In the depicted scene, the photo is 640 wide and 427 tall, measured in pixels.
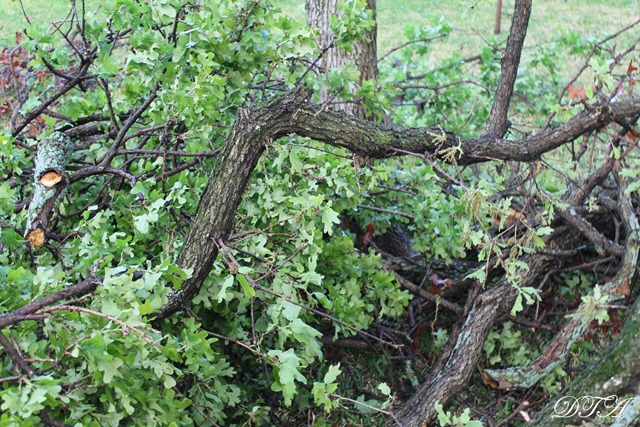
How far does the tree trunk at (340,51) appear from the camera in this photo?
4.72m

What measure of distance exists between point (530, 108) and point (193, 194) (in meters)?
4.47

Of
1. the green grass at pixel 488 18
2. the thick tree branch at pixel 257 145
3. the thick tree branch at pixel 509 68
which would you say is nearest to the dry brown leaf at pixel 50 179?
the thick tree branch at pixel 257 145

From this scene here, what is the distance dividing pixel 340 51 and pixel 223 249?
227 centimetres

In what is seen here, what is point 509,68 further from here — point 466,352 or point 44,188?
point 44,188

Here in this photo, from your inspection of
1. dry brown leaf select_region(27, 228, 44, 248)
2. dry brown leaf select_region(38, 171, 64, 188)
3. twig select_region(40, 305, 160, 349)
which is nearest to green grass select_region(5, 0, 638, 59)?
dry brown leaf select_region(38, 171, 64, 188)

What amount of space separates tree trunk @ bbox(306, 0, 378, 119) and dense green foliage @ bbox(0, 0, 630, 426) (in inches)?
30.7

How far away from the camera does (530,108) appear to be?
22.8 feet

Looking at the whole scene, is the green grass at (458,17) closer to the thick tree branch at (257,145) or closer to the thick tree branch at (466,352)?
the thick tree branch at (466,352)

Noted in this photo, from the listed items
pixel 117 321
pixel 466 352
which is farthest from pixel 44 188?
pixel 466 352

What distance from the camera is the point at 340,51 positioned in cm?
479

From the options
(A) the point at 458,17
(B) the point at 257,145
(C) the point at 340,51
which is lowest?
(B) the point at 257,145

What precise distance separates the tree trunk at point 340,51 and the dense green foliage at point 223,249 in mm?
779

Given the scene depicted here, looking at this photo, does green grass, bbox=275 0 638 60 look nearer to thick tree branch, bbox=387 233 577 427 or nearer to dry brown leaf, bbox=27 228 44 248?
thick tree branch, bbox=387 233 577 427

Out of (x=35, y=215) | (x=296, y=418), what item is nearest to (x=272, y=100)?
(x=35, y=215)
